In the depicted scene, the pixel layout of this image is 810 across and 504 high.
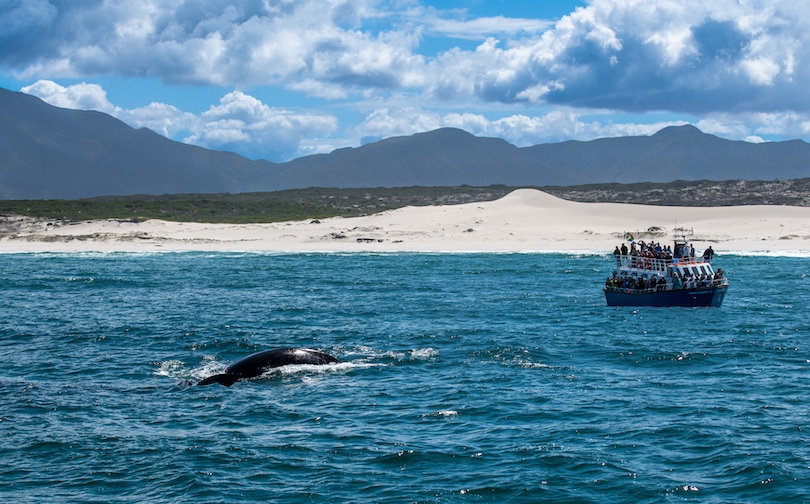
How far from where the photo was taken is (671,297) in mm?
43438

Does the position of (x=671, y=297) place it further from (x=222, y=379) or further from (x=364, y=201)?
(x=364, y=201)

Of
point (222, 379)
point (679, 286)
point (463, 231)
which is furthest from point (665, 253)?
point (463, 231)

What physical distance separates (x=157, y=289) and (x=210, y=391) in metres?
28.3

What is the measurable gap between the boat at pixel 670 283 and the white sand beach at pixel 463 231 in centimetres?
3481

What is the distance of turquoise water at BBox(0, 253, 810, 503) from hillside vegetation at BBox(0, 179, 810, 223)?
72.8m

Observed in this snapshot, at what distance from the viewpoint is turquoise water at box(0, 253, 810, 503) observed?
17531 millimetres

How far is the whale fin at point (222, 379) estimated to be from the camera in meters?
25.5

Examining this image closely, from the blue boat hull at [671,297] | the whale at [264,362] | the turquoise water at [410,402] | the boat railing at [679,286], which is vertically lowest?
the turquoise water at [410,402]

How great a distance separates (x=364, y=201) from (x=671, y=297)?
107 metres

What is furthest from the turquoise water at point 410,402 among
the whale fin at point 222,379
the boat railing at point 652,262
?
the boat railing at point 652,262

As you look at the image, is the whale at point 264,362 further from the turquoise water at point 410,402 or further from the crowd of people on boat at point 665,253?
the crowd of people on boat at point 665,253

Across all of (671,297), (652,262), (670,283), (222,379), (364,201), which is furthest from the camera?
(364,201)

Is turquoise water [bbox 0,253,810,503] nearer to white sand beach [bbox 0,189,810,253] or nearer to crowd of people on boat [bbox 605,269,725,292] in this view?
crowd of people on boat [bbox 605,269,725,292]

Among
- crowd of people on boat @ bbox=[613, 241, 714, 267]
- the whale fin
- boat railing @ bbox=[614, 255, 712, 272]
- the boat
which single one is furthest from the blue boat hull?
the whale fin
